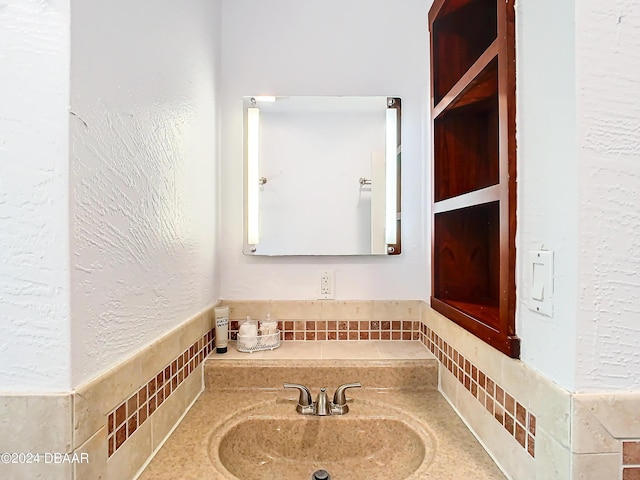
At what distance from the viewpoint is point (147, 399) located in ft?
2.44

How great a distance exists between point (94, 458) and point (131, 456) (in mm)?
146

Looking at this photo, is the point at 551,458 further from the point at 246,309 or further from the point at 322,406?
the point at 246,309

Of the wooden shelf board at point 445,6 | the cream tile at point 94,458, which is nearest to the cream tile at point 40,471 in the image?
the cream tile at point 94,458

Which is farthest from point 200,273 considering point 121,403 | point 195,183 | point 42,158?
point 42,158

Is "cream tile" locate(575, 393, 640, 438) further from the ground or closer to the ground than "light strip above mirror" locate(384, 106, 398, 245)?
closer to the ground

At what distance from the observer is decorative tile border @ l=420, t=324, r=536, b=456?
0.64 meters

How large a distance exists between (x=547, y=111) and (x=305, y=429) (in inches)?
36.8

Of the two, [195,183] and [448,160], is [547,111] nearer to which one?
[448,160]

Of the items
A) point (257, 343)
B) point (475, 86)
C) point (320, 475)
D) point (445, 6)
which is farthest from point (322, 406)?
point (445, 6)

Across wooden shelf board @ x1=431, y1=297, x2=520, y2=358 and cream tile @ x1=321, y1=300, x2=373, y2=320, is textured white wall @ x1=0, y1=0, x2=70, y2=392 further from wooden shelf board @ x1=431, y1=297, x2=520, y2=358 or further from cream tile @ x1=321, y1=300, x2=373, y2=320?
cream tile @ x1=321, y1=300, x2=373, y2=320

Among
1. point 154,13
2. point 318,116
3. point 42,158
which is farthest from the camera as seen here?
point 318,116

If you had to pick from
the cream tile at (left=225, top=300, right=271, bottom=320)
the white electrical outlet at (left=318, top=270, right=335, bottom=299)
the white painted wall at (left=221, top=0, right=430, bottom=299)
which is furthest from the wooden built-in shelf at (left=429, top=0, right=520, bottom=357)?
the cream tile at (left=225, top=300, right=271, bottom=320)

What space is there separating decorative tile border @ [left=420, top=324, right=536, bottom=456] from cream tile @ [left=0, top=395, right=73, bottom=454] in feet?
2.43

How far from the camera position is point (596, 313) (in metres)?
0.52
